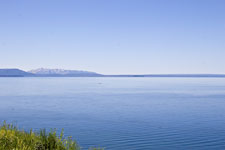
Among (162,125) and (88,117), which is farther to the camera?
(88,117)

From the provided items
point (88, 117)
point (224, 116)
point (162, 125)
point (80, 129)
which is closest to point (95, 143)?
point (80, 129)

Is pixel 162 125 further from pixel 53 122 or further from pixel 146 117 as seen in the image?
pixel 53 122

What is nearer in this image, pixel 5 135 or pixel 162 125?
pixel 5 135

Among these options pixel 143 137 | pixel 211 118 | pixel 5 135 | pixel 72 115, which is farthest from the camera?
pixel 72 115

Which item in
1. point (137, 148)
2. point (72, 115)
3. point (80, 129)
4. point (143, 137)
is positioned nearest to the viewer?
point (137, 148)

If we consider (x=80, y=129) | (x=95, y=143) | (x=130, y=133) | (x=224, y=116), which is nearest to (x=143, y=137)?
(x=130, y=133)

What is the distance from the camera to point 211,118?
4597 centimetres

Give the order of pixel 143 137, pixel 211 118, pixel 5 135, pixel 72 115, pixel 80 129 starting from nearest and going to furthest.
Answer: pixel 5 135, pixel 143 137, pixel 80 129, pixel 211 118, pixel 72 115

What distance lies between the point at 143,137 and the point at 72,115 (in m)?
19.9

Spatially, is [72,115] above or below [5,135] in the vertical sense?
below

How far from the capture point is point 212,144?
100 feet

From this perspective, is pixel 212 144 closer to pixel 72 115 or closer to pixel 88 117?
pixel 88 117

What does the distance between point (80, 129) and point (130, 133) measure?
7449 mm

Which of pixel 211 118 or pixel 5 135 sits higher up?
pixel 5 135
